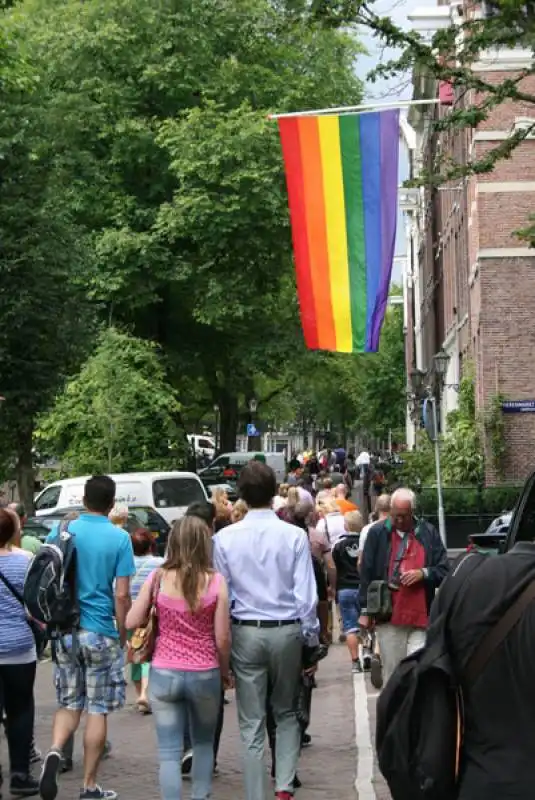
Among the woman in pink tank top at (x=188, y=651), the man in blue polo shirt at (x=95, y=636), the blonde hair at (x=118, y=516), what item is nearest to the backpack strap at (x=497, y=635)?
the woman in pink tank top at (x=188, y=651)

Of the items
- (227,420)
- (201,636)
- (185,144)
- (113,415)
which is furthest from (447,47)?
(227,420)

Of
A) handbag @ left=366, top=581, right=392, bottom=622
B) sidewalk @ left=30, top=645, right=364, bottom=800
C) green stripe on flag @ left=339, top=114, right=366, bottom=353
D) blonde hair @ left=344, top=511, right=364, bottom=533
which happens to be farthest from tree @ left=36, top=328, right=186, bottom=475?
handbag @ left=366, top=581, right=392, bottom=622

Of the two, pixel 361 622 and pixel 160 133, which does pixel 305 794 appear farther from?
pixel 160 133

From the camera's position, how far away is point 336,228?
692 inches

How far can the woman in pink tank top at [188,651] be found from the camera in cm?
702

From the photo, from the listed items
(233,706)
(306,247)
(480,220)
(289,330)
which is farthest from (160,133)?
(233,706)

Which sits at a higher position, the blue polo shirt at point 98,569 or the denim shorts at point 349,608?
the blue polo shirt at point 98,569

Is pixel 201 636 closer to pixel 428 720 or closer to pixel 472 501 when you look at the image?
pixel 428 720

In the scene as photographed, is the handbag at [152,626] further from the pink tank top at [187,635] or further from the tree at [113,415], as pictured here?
the tree at [113,415]

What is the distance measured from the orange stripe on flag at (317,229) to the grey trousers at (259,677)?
10.2m

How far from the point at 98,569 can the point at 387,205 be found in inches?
397

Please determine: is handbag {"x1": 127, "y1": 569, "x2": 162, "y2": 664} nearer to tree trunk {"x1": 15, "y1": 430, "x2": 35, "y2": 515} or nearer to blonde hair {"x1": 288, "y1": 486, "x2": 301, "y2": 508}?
blonde hair {"x1": 288, "y1": 486, "x2": 301, "y2": 508}

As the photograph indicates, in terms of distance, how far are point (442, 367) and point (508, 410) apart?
188cm

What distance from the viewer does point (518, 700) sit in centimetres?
376
